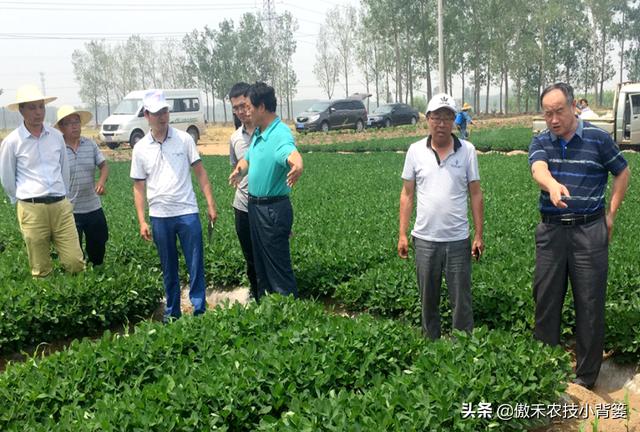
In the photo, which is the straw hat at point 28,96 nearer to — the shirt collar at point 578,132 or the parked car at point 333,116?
the shirt collar at point 578,132

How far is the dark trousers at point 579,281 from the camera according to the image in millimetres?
4070

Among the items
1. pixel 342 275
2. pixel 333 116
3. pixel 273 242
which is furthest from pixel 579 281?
pixel 333 116

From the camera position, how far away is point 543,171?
396cm

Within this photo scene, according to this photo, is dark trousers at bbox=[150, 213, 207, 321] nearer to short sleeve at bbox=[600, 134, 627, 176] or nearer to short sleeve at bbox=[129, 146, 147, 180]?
short sleeve at bbox=[129, 146, 147, 180]

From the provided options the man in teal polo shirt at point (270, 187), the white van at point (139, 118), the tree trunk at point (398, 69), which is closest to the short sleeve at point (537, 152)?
the man in teal polo shirt at point (270, 187)

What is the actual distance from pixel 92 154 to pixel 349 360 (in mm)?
3981

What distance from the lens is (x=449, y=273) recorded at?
445 centimetres

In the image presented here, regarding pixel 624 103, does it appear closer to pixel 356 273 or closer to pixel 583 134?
pixel 356 273

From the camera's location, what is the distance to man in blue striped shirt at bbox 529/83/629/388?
4008mm

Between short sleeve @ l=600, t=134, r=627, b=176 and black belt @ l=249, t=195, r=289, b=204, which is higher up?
short sleeve @ l=600, t=134, r=627, b=176

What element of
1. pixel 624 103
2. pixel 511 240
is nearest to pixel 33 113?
pixel 511 240

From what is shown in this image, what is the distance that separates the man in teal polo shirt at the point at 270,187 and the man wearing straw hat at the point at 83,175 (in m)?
1.99

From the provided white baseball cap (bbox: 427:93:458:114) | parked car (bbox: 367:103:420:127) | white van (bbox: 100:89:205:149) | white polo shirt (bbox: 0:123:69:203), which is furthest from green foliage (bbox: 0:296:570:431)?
parked car (bbox: 367:103:420:127)

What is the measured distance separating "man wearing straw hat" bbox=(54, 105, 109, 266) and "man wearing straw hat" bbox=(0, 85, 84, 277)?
48 cm
